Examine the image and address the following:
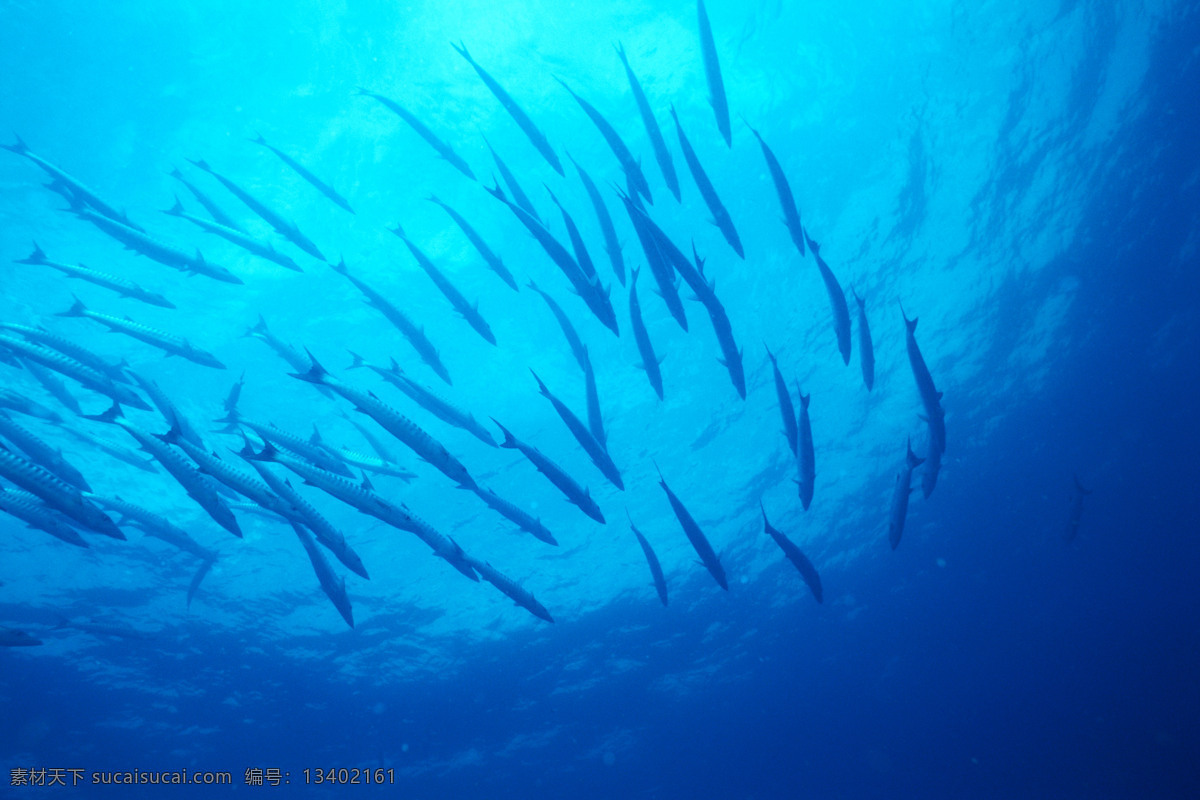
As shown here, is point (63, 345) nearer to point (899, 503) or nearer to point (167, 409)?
point (167, 409)

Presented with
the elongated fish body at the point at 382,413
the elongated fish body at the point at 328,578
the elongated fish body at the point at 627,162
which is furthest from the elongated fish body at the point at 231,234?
the elongated fish body at the point at 627,162

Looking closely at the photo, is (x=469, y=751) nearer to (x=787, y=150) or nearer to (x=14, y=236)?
(x=14, y=236)

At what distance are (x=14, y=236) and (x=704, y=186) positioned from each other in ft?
48.0

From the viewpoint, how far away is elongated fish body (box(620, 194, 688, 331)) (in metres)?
4.93

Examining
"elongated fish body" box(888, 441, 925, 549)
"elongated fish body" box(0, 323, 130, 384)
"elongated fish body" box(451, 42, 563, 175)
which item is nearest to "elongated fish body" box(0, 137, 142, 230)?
"elongated fish body" box(0, 323, 130, 384)

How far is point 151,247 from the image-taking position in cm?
709

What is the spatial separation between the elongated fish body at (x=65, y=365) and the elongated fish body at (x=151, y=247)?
5.15ft

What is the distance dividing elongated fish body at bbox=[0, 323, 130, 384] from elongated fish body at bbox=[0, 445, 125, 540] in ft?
7.69

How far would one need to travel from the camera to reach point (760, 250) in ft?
47.1

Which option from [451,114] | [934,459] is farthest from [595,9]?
[934,459]

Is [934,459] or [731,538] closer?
[934,459]

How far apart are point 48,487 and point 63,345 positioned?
3.01 metres

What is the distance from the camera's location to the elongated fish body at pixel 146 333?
6945mm

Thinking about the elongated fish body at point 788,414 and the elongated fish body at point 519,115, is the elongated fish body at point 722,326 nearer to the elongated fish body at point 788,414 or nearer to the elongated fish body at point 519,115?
the elongated fish body at point 788,414
